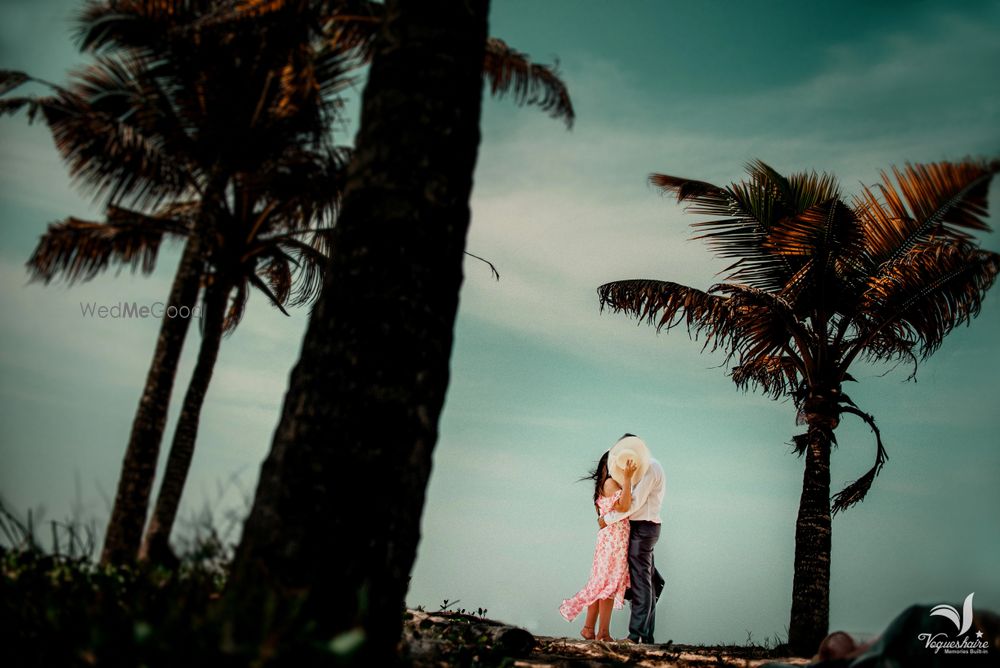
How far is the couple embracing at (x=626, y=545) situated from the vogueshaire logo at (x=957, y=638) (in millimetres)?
5528

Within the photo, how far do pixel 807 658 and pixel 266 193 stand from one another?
348 inches

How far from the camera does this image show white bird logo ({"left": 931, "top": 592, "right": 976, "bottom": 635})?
11.5 feet

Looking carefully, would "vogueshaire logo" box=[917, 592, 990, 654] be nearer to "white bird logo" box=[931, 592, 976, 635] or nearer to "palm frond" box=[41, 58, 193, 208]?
"white bird logo" box=[931, 592, 976, 635]

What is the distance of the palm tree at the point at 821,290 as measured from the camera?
31.1 feet

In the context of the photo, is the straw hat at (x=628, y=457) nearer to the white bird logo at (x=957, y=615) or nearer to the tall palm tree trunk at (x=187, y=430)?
the tall palm tree trunk at (x=187, y=430)

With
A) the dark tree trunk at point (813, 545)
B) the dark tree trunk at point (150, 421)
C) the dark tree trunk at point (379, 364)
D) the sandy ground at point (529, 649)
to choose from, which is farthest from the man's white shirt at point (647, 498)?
the dark tree trunk at point (379, 364)

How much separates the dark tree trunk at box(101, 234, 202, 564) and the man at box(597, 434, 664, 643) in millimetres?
5372

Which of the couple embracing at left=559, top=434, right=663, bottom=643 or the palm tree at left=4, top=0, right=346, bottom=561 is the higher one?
the palm tree at left=4, top=0, right=346, bottom=561

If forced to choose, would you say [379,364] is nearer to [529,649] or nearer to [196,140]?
[529,649]

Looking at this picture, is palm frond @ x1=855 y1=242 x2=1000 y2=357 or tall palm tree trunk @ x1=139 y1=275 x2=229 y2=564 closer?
tall palm tree trunk @ x1=139 y1=275 x2=229 y2=564

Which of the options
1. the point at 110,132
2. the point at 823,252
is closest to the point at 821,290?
the point at 823,252

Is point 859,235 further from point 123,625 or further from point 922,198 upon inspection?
point 123,625

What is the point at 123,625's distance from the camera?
104 inches

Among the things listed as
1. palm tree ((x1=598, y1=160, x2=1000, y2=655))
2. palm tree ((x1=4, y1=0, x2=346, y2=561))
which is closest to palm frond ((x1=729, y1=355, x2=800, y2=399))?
palm tree ((x1=598, y1=160, x2=1000, y2=655))
